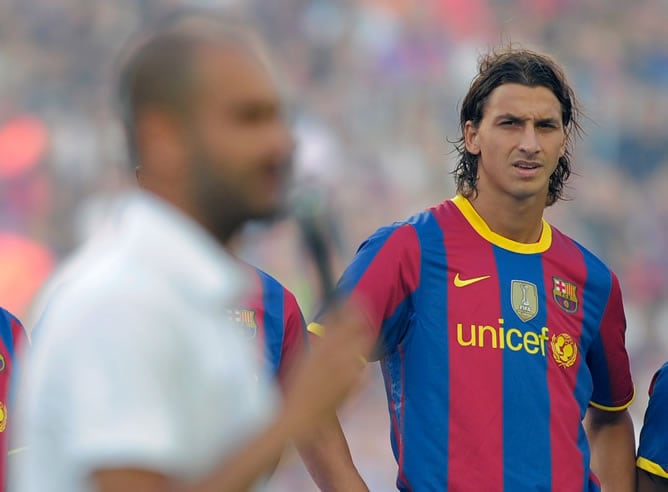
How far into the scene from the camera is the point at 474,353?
11.2ft

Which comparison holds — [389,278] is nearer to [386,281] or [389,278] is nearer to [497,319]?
[386,281]

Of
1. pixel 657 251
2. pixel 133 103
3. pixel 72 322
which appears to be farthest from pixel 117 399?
pixel 657 251

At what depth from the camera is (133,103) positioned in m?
1.62

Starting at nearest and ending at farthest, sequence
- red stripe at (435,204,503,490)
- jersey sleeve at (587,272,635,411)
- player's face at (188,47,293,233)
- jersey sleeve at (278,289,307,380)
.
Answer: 1. player's face at (188,47,293,233)
2. red stripe at (435,204,503,490)
3. jersey sleeve at (278,289,307,380)
4. jersey sleeve at (587,272,635,411)

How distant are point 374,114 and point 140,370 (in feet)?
29.9

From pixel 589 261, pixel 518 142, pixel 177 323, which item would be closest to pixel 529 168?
pixel 518 142

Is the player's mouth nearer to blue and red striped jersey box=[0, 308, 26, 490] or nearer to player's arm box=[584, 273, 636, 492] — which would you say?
player's arm box=[584, 273, 636, 492]

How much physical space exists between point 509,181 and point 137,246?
2196mm

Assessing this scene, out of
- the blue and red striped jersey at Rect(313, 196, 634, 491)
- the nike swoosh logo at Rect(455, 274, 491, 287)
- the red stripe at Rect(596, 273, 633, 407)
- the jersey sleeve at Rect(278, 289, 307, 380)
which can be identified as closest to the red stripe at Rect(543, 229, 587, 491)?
the blue and red striped jersey at Rect(313, 196, 634, 491)

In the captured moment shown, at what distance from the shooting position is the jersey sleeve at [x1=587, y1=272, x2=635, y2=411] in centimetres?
371

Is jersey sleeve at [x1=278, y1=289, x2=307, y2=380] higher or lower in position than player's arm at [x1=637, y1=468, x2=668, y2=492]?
higher

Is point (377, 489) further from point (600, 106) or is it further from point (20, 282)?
point (600, 106)

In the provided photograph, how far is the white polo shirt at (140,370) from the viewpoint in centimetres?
142

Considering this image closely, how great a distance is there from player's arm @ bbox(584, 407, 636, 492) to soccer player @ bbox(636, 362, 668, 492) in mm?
48
